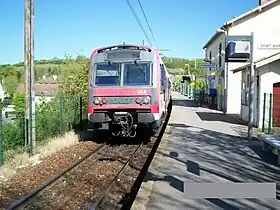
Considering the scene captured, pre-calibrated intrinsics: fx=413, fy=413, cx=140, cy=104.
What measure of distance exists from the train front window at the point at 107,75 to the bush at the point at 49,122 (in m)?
2.53

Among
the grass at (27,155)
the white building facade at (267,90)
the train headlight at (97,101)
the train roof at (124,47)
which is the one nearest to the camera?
the grass at (27,155)

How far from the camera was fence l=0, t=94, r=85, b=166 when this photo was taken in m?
11.8

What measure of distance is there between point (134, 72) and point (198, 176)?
6114mm

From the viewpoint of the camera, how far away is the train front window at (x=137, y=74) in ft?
44.3

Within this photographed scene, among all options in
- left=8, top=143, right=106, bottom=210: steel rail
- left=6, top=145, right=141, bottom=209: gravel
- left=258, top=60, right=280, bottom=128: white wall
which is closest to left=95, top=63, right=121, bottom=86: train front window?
left=6, top=145, right=141, bottom=209: gravel

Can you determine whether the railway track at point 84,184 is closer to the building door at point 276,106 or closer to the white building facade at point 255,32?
the building door at point 276,106

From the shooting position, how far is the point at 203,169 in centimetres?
902

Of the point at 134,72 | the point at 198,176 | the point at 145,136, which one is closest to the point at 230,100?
the point at 145,136

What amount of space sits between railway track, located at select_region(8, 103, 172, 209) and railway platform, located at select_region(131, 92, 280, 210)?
0.91m

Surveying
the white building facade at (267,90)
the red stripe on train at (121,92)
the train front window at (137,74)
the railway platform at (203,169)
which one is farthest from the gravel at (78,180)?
the white building facade at (267,90)

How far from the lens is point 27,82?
12719 mm

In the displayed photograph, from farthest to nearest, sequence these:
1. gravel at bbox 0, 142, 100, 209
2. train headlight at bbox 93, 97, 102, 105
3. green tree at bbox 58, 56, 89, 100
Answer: green tree at bbox 58, 56, 89, 100 → train headlight at bbox 93, 97, 102, 105 → gravel at bbox 0, 142, 100, 209

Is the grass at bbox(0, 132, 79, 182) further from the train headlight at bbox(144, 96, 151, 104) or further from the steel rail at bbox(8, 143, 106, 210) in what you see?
the train headlight at bbox(144, 96, 151, 104)

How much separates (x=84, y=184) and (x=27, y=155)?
3879 mm
